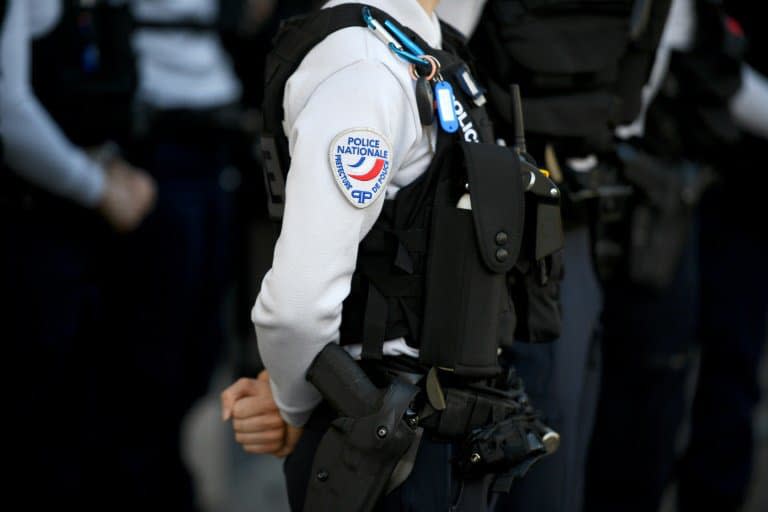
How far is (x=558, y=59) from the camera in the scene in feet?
6.23

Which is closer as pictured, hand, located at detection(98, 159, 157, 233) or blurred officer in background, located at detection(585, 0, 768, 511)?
blurred officer in background, located at detection(585, 0, 768, 511)

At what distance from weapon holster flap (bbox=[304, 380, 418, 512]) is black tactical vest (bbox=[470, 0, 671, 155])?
0.67m

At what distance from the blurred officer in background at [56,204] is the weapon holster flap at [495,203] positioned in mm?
1333

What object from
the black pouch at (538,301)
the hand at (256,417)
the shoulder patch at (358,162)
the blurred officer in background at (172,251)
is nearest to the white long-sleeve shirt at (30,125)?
the blurred officer in background at (172,251)

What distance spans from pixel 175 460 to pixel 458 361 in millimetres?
1841

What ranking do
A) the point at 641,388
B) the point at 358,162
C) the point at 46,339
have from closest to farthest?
the point at 358,162 → the point at 46,339 → the point at 641,388

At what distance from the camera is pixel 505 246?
4.79 feet

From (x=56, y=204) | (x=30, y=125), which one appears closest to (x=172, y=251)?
(x=56, y=204)

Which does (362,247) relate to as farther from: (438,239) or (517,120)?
(517,120)

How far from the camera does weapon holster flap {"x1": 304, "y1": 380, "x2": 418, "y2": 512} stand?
140 cm

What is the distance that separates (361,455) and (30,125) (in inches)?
54.3

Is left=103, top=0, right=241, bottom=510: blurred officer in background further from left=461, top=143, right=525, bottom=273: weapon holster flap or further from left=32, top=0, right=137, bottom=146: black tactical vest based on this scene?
left=461, top=143, right=525, bottom=273: weapon holster flap

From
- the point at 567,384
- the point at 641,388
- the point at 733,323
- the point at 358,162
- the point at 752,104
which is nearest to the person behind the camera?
the point at 358,162

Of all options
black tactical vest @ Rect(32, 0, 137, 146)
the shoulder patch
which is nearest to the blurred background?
black tactical vest @ Rect(32, 0, 137, 146)
